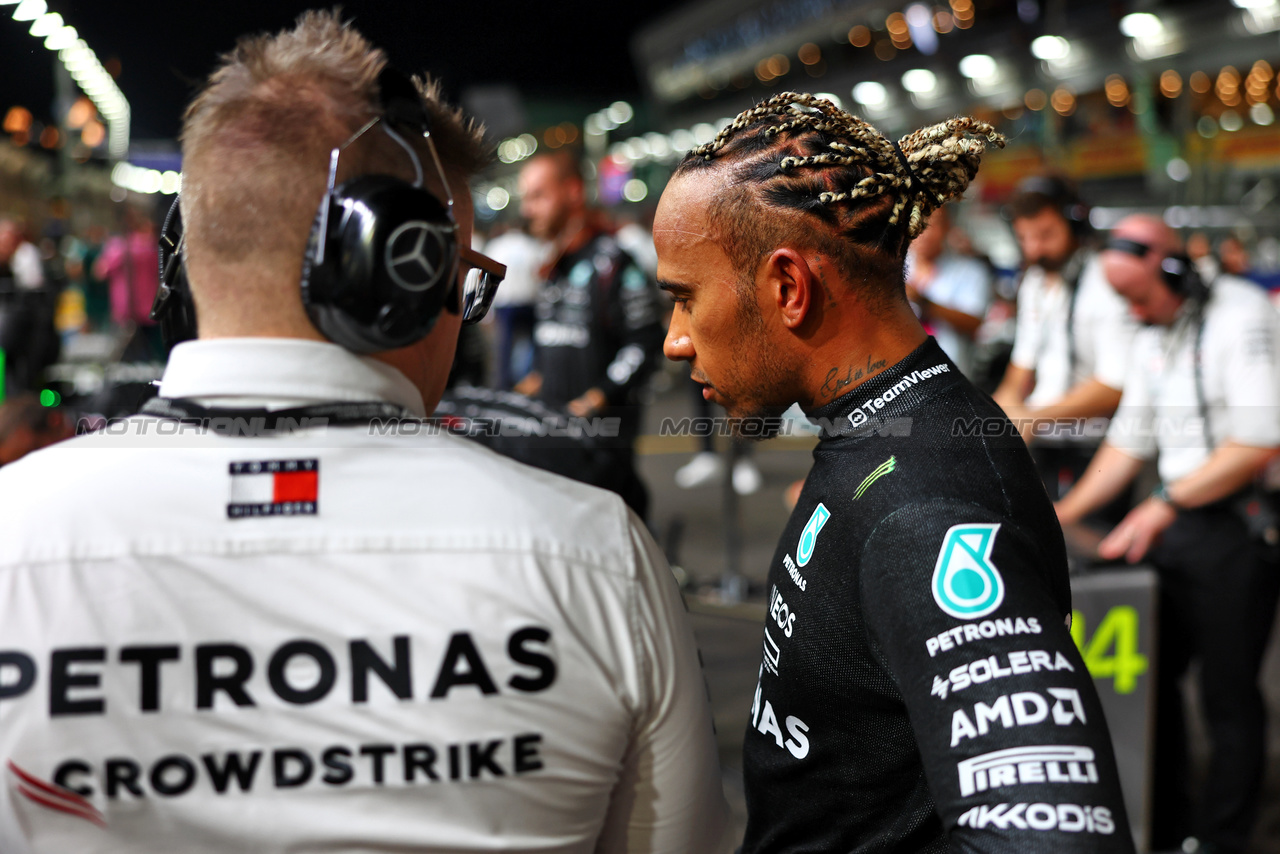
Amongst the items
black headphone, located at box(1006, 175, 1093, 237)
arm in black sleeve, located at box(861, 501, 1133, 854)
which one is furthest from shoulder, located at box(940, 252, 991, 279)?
arm in black sleeve, located at box(861, 501, 1133, 854)

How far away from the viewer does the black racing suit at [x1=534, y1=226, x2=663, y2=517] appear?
4.78 m

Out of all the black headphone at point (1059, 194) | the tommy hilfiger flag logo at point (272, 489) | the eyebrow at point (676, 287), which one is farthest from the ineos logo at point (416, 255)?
the black headphone at point (1059, 194)

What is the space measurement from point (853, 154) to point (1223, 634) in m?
2.56

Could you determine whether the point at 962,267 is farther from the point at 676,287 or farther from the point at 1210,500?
the point at 676,287

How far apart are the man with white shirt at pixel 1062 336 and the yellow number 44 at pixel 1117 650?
1.04 m

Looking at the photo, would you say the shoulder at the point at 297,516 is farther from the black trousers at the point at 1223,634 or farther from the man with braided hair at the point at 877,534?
the black trousers at the point at 1223,634

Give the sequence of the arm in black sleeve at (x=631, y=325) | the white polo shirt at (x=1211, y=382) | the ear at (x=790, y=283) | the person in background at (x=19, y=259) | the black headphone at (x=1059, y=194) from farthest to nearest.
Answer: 1. the person in background at (x=19, y=259)
2. the arm in black sleeve at (x=631, y=325)
3. the black headphone at (x=1059, y=194)
4. the white polo shirt at (x=1211, y=382)
5. the ear at (x=790, y=283)

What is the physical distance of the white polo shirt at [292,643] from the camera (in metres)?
0.88

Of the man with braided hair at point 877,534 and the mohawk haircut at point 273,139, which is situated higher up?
the mohawk haircut at point 273,139

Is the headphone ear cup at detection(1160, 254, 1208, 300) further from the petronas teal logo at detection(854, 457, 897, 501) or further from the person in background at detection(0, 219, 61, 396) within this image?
the person in background at detection(0, 219, 61, 396)

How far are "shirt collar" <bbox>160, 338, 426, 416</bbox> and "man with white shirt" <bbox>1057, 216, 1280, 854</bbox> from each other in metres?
2.89

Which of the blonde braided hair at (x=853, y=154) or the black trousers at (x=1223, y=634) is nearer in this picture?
the blonde braided hair at (x=853, y=154)

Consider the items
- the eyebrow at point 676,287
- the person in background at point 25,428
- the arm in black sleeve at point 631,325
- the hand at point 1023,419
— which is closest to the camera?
the eyebrow at point 676,287

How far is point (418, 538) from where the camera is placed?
93 cm
